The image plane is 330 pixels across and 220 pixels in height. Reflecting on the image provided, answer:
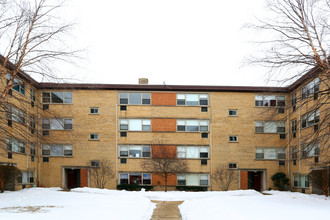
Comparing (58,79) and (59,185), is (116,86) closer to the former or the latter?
(59,185)

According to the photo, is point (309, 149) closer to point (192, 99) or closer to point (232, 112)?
point (232, 112)

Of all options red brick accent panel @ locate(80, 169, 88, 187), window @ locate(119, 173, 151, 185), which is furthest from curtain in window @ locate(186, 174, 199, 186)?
red brick accent panel @ locate(80, 169, 88, 187)

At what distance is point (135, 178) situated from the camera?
1374 inches

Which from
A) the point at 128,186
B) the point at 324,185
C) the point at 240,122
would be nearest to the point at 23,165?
the point at 128,186

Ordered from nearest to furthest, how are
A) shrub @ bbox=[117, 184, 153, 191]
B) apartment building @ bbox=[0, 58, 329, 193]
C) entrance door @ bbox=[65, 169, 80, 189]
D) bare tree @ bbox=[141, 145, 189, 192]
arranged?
bare tree @ bbox=[141, 145, 189, 192], shrub @ bbox=[117, 184, 153, 191], apartment building @ bbox=[0, 58, 329, 193], entrance door @ bbox=[65, 169, 80, 189]

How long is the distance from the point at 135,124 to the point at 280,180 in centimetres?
1489

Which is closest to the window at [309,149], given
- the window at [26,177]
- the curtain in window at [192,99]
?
the curtain in window at [192,99]

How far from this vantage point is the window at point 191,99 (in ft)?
118

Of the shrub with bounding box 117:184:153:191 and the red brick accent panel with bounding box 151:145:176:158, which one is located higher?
the red brick accent panel with bounding box 151:145:176:158

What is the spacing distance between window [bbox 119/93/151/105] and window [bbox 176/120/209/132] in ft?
12.3

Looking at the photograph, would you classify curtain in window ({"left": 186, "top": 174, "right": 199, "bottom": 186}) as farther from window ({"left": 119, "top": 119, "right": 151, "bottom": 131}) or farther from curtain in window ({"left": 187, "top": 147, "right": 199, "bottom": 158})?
window ({"left": 119, "top": 119, "right": 151, "bottom": 131})

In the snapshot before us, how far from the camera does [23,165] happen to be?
104 ft

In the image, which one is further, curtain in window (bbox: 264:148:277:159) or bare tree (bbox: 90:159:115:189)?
curtain in window (bbox: 264:148:277:159)

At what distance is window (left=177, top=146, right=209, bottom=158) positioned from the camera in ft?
116
